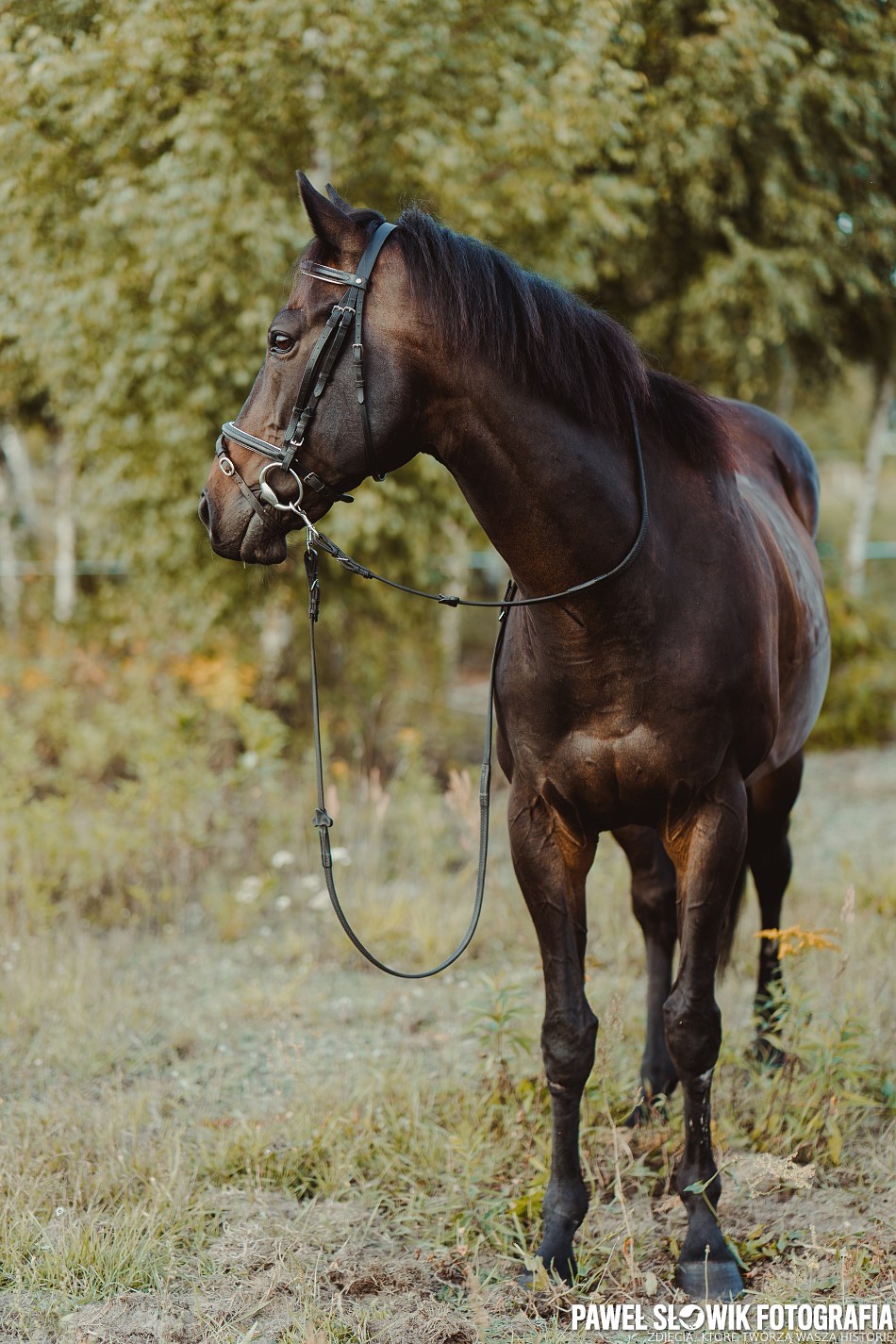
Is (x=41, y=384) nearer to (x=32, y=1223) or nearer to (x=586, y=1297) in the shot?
(x=32, y=1223)

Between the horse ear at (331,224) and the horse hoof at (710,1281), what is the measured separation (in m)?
2.44

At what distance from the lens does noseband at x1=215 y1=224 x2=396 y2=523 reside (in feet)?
7.55

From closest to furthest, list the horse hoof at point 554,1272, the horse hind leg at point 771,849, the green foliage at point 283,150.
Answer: the horse hoof at point 554,1272
the horse hind leg at point 771,849
the green foliage at point 283,150

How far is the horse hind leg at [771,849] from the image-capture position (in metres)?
3.88

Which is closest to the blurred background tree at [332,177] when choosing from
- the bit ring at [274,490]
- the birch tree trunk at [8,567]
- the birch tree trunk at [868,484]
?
the birch tree trunk at [8,567]

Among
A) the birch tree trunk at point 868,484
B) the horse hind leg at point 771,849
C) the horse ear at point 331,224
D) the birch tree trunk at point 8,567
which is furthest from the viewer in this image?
the birch tree trunk at point 868,484

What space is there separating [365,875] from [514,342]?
348 centimetres

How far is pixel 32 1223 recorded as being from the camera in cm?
276

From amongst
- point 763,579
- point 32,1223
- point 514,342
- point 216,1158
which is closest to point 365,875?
point 216,1158

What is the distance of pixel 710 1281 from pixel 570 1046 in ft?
2.00

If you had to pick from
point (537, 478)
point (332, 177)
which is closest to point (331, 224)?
point (537, 478)

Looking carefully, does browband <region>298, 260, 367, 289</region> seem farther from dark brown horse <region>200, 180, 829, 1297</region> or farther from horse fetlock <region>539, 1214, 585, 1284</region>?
horse fetlock <region>539, 1214, 585, 1284</region>

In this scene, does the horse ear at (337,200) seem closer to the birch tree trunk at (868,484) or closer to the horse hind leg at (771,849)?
the horse hind leg at (771,849)

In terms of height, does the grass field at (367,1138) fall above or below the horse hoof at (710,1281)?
below
